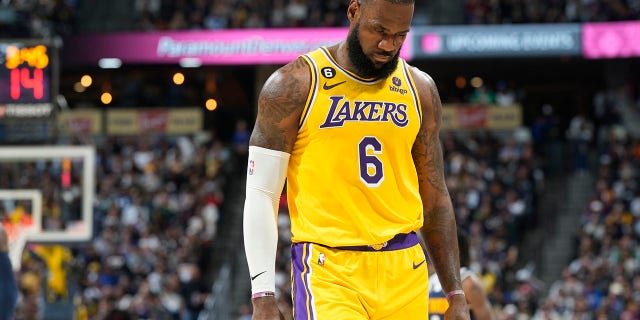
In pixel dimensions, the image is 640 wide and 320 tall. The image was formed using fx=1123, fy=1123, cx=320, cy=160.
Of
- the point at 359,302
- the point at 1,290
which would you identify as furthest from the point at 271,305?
the point at 1,290

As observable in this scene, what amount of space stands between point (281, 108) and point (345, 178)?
1.38 feet

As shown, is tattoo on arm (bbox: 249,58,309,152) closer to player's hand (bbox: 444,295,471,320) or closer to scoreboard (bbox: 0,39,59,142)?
player's hand (bbox: 444,295,471,320)

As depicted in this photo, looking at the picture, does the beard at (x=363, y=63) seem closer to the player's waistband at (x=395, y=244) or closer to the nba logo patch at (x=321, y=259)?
the player's waistband at (x=395, y=244)

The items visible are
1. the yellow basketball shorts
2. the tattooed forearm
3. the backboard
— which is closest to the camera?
the yellow basketball shorts

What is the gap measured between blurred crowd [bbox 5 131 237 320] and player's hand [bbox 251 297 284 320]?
12.2 m

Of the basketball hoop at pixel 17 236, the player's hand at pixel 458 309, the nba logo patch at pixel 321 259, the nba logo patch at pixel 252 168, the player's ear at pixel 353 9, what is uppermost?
the player's ear at pixel 353 9

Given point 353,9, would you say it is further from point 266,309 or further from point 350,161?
point 266,309

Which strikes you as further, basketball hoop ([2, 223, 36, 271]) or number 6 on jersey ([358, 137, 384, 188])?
basketball hoop ([2, 223, 36, 271])

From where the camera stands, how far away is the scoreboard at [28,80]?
15234 mm

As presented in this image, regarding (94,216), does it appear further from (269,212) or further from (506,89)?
(506,89)

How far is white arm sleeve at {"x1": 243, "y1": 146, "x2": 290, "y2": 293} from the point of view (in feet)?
16.4

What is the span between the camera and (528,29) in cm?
2678

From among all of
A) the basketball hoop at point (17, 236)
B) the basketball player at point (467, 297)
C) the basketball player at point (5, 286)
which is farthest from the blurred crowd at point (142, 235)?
the basketball player at point (467, 297)

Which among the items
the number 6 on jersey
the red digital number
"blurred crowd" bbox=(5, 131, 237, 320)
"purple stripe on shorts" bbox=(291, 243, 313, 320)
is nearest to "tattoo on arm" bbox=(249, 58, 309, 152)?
the number 6 on jersey
